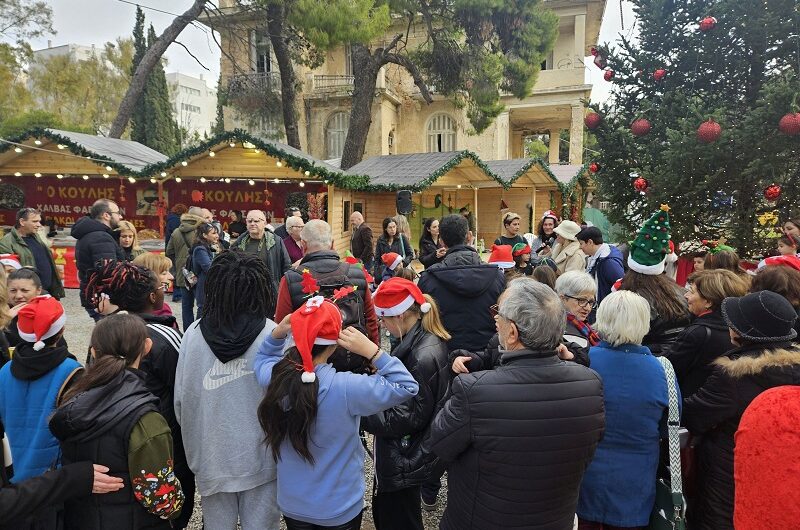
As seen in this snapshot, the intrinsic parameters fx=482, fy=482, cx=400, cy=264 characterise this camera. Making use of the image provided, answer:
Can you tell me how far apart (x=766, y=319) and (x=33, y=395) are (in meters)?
3.29

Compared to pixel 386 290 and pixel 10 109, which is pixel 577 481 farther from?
pixel 10 109

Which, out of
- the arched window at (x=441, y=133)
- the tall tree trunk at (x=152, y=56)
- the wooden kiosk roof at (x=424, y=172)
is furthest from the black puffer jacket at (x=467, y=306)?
the arched window at (x=441, y=133)

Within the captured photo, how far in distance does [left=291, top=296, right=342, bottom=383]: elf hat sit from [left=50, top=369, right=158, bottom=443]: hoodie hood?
68 cm

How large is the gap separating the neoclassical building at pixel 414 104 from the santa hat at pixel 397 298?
2548cm

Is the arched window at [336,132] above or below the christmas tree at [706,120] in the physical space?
above

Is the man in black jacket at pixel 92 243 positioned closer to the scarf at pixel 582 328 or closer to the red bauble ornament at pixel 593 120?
the scarf at pixel 582 328

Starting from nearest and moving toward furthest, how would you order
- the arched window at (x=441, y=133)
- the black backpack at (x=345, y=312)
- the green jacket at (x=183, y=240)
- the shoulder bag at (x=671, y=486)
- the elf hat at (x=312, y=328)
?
the elf hat at (x=312, y=328) < the shoulder bag at (x=671, y=486) < the black backpack at (x=345, y=312) < the green jacket at (x=183, y=240) < the arched window at (x=441, y=133)

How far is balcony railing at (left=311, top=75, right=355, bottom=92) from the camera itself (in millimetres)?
28031

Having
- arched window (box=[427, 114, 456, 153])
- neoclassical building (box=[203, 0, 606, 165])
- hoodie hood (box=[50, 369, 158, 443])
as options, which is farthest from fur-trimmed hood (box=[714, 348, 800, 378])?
arched window (box=[427, 114, 456, 153])

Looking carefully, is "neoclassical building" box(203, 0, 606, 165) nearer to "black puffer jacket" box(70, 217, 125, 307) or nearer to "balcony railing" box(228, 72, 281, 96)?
"balcony railing" box(228, 72, 281, 96)

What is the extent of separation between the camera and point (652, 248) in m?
3.50

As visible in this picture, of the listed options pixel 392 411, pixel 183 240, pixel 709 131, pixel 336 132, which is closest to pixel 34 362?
pixel 392 411

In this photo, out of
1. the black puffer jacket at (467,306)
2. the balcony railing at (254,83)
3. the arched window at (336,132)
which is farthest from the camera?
the arched window at (336,132)

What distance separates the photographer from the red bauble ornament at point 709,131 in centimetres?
585
